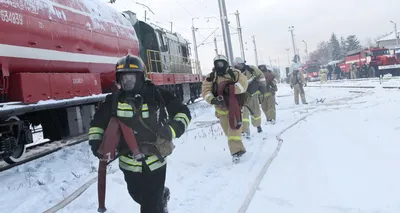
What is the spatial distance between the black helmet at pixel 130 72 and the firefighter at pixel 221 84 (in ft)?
8.83

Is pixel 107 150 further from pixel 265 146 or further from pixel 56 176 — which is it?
pixel 265 146

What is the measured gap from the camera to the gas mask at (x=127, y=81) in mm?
2760

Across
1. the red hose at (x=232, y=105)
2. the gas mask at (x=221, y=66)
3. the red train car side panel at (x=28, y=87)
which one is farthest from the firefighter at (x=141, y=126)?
the red train car side panel at (x=28, y=87)

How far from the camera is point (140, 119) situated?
108 inches

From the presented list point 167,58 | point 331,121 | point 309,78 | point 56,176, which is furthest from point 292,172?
point 309,78

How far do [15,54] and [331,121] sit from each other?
7066 millimetres

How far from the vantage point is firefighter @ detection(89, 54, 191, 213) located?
273 centimetres

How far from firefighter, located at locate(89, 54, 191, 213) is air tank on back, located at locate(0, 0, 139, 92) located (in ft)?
11.8

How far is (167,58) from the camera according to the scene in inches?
559

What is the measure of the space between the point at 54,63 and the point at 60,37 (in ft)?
1.82

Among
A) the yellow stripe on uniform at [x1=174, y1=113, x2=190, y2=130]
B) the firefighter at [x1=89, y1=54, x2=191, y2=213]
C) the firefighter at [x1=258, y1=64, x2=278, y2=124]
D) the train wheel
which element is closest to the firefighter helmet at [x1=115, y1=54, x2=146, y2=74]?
the firefighter at [x1=89, y1=54, x2=191, y2=213]

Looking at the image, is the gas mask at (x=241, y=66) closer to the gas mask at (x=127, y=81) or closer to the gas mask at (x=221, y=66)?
the gas mask at (x=221, y=66)

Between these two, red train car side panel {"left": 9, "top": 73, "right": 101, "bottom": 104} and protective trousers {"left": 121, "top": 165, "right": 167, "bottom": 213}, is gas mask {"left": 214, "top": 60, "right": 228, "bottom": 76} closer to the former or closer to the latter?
protective trousers {"left": 121, "top": 165, "right": 167, "bottom": 213}

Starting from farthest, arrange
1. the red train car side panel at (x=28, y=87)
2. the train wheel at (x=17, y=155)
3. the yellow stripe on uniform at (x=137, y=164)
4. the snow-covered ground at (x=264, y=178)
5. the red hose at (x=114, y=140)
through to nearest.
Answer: the train wheel at (x=17, y=155) → the red train car side panel at (x=28, y=87) → the snow-covered ground at (x=264, y=178) → the yellow stripe on uniform at (x=137, y=164) → the red hose at (x=114, y=140)
